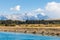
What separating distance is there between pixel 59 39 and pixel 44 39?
3.29 meters

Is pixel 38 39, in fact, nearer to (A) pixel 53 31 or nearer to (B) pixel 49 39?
(B) pixel 49 39

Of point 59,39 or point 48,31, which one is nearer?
point 59,39

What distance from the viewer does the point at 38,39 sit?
44.8 m

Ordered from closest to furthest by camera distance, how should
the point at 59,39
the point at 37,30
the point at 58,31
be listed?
1. the point at 59,39
2. the point at 58,31
3. the point at 37,30

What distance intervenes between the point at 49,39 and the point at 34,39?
333 cm

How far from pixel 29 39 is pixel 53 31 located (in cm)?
1655

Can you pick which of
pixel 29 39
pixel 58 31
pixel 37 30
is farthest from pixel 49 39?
pixel 37 30

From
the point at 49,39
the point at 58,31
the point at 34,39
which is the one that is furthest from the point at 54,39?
the point at 58,31

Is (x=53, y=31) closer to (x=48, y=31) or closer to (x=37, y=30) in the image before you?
(x=48, y=31)

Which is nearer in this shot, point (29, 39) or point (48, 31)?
point (29, 39)

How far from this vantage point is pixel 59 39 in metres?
44.6

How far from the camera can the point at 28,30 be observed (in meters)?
66.3

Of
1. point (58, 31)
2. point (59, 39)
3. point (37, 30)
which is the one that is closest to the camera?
point (59, 39)

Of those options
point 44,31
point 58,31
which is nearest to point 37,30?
point 44,31
